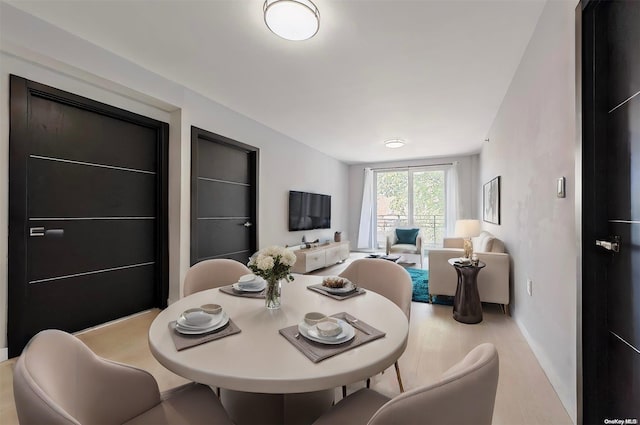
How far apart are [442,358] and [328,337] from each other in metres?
1.64

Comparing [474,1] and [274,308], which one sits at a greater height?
[474,1]

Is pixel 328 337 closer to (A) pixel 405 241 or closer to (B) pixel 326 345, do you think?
(B) pixel 326 345

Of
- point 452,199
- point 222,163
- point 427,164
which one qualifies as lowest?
point 452,199

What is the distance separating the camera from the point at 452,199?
270 inches

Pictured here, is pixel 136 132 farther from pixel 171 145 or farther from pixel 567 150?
pixel 567 150

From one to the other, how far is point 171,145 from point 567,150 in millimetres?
3480

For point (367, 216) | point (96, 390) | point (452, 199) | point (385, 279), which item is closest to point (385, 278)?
point (385, 279)

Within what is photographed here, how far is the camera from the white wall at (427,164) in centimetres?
674

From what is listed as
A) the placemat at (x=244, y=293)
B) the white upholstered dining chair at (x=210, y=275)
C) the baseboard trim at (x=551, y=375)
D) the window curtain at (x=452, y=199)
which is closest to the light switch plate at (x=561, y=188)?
the baseboard trim at (x=551, y=375)

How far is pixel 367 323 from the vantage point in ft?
3.78

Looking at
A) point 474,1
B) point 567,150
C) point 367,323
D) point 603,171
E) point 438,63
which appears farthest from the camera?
point 438,63

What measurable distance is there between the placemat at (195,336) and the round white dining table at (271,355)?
14mm

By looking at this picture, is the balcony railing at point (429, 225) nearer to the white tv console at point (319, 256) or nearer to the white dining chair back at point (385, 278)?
the white tv console at point (319, 256)

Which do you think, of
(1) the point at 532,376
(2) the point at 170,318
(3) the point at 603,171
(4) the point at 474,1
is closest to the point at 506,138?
(4) the point at 474,1
